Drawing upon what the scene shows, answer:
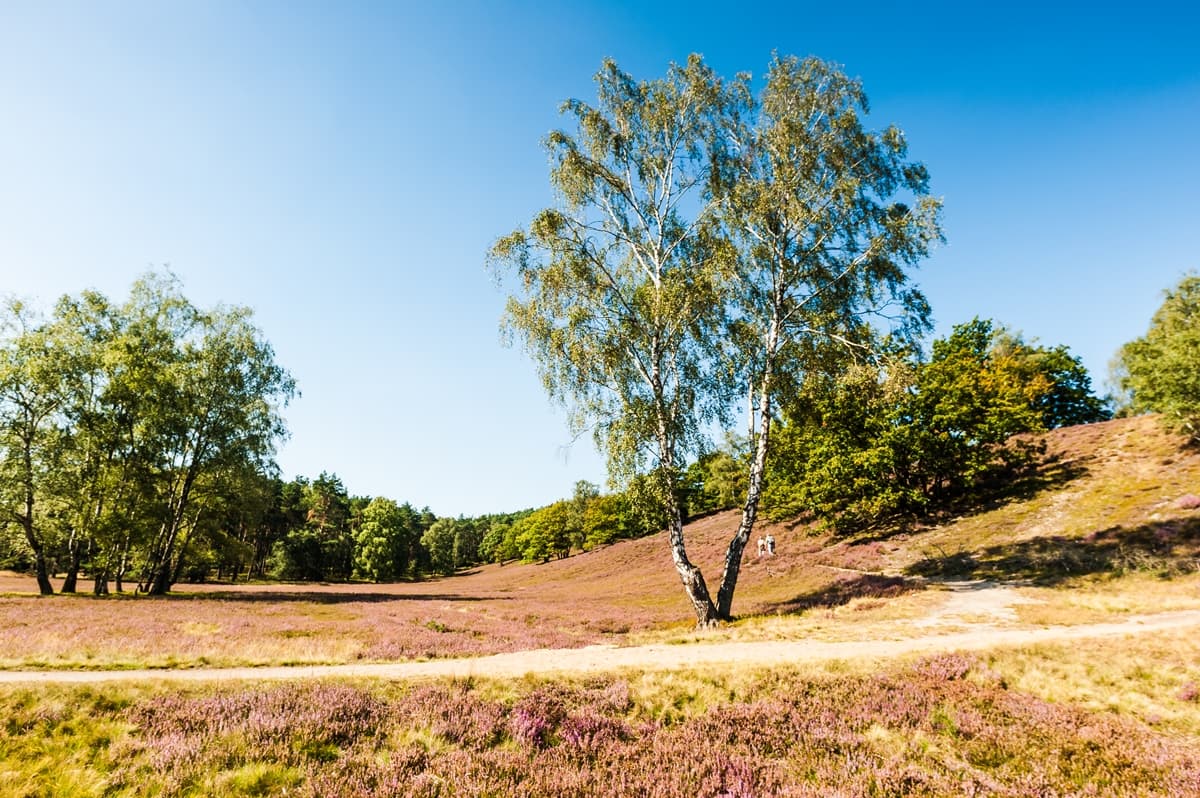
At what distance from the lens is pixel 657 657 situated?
526 inches

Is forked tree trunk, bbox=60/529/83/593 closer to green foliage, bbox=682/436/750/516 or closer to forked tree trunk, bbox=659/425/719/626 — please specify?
forked tree trunk, bbox=659/425/719/626

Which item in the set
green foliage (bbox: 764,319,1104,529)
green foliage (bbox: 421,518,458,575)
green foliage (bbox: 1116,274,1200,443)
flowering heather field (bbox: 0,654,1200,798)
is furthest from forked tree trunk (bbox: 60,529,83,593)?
green foliage (bbox: 421,518,458,575)

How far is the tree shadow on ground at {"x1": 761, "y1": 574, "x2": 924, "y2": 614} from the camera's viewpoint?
845 inches

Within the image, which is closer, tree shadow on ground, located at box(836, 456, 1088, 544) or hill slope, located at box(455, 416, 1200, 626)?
hill slope, located at box(455, 416, 1200, 626)

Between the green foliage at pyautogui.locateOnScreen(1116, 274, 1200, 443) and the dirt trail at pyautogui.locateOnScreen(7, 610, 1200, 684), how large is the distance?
2091 cm

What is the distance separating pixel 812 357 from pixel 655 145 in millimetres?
11452

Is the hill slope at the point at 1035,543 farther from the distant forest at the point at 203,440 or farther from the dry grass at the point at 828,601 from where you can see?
the distant forest at the point at 203,440

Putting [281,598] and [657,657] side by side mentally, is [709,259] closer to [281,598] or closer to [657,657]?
[657,657]

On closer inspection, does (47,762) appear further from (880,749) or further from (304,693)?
(880,749)

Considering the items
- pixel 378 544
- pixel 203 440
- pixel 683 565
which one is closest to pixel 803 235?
pixel 683 565

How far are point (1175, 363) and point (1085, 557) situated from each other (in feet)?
47.1

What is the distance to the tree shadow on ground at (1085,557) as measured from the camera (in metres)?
21.0

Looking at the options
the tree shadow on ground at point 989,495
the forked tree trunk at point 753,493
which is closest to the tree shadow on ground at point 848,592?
the forked tree trunk at point 753,493

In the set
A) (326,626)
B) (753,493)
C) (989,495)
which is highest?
(753,493)
